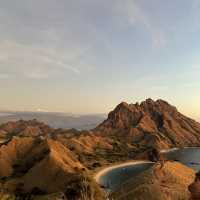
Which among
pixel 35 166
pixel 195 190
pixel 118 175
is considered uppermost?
pixel 195 190

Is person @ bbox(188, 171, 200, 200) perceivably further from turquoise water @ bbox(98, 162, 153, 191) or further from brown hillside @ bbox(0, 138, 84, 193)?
turquoise water @ bbox(98, 162, 153, 191)

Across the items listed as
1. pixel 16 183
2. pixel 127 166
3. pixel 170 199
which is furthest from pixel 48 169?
pixel 170 199

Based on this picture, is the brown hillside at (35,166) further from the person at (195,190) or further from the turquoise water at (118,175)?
the person at (195,190)

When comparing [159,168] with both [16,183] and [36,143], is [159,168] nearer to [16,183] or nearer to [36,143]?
[16,183]

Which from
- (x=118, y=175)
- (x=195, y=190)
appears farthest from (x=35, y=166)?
(x=195, y=190)

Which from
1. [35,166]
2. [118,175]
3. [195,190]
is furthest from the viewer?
[118,175]

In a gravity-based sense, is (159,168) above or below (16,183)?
above

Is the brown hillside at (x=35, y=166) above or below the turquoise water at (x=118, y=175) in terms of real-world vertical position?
above

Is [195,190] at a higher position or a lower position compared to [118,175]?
higher

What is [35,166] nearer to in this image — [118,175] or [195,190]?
[118,175]

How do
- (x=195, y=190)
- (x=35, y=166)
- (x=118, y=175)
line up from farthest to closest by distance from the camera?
(x=118, y=175)
(x=35, y=166)
(x=195, y=190)

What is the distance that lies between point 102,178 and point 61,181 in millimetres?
37608

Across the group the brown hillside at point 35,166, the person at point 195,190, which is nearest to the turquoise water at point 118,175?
the brown hillside at point 35,166

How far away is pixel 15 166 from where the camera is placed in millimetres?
157750
